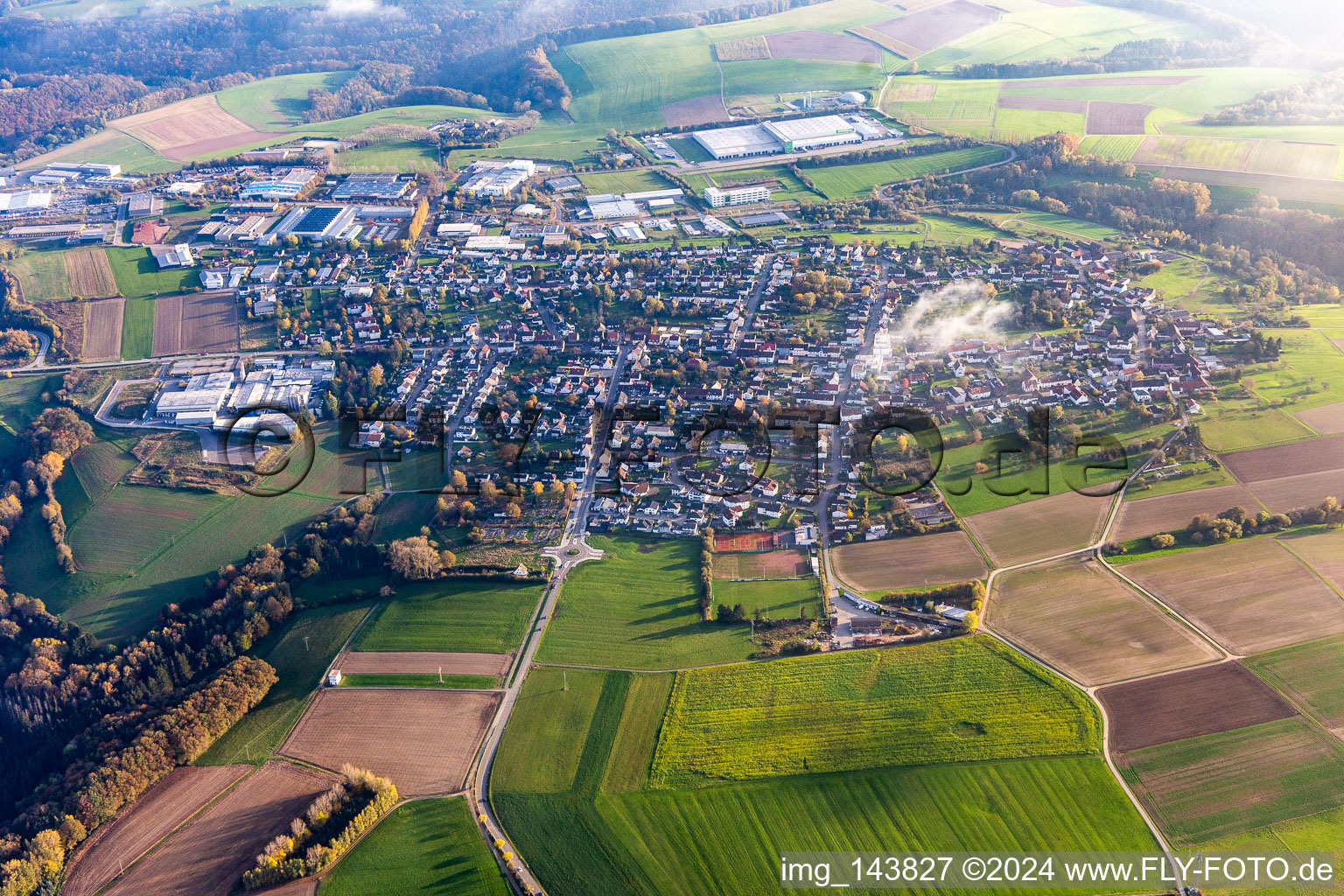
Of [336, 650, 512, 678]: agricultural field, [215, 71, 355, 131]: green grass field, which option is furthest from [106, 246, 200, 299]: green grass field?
[336, 650, 512, 678]: agricultural field

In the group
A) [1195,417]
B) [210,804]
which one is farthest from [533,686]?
[1195,417]

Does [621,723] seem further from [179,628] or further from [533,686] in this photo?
[179,628]

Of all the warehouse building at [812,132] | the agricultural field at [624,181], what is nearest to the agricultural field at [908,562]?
the agricultural field at [624,181]

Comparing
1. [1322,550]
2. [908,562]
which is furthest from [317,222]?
[1322,550]

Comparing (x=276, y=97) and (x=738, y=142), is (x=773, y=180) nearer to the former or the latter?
(x=738, y=142)

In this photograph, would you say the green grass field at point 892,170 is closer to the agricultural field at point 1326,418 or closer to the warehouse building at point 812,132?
the warehouse building at point 812,132
